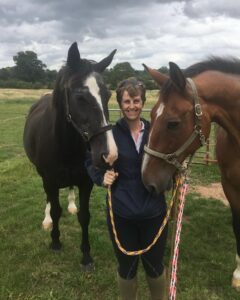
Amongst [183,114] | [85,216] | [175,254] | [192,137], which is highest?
[183,114]

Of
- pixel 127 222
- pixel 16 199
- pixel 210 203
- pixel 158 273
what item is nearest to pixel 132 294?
pixel 158 273

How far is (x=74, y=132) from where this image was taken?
3.97 m

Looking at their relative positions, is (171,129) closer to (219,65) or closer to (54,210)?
(219,65)

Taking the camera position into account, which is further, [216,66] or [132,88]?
[216,66]

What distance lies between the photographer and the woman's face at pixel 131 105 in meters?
2.68

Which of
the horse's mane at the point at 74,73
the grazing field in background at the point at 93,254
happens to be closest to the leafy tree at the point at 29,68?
the grazing field in background at the point at 93,254

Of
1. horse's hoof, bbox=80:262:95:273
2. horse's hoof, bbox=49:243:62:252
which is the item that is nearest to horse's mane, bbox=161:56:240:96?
horse's hoof, bbox=80:262:95:273

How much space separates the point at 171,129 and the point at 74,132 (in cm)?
163

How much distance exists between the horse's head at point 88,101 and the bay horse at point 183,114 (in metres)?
0.45

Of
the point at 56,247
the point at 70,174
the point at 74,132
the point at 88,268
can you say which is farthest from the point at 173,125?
the point at 56,247

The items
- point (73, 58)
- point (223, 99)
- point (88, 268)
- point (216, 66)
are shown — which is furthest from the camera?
point (88, 268)

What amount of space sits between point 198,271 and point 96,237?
1.46m

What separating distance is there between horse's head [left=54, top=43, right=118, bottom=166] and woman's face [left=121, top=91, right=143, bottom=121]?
0.29 meters

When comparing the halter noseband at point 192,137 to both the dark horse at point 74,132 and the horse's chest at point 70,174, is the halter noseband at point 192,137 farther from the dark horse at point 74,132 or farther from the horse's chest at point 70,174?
the horse's chest at point 70,174
